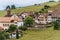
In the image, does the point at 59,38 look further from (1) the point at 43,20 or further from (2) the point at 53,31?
(1) the point at 43,20

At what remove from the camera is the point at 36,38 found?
2508 cm

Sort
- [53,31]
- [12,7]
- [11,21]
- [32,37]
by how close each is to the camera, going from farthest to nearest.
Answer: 1. [12,7]
2. [11,21]
3. [53,31]
4. [32,37]

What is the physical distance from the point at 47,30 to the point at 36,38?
3.74 m

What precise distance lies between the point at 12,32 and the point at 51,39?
23.1 ft

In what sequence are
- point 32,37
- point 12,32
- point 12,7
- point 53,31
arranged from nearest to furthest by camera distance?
point 32,37 → point 53,31 → point 12,32 → point 12,7

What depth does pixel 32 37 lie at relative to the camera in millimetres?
25562

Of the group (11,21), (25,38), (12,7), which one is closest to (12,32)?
(25,38)

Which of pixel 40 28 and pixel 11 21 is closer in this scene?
pixel 40 28

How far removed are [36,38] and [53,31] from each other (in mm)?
3113

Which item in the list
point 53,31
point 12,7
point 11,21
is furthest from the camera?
point 12,7

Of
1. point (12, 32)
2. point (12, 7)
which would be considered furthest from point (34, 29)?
point (12, 7)

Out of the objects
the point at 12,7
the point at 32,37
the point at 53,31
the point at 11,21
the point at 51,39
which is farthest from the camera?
the point at 12,7

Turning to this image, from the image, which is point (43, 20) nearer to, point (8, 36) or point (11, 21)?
point (11, 21)

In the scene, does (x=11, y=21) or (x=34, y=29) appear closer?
(x=34, y=29)
